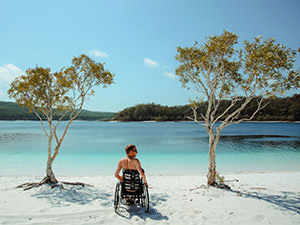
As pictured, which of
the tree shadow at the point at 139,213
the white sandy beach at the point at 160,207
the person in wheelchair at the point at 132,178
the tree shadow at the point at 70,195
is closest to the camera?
the white sandy beach at the point at 160,207

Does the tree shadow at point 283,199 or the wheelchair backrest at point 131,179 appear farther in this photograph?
the tree shadow at point 283,199

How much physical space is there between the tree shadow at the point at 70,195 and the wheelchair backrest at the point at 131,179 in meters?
1.19

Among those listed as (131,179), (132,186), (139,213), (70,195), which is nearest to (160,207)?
(139,213)

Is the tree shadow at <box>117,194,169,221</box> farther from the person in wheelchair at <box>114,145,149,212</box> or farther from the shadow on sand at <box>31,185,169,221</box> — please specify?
the person in wheelchair at <box>114,145,149,212</box>

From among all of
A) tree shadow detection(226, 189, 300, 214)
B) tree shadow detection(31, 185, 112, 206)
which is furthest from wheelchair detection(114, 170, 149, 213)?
tree shadow detection(226, 189, 300, 214)

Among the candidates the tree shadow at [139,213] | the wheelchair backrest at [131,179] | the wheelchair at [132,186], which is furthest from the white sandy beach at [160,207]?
the wheelchair backrest at [131,179]

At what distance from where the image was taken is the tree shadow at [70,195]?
5.25 meters

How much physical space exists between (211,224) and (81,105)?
5.49 m

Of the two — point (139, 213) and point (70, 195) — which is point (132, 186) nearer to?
point (139, 213)

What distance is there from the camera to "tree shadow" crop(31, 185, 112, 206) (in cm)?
525

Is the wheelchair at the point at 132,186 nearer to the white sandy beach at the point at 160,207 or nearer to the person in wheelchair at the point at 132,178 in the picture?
the person in wheelchair at the point at 132,178

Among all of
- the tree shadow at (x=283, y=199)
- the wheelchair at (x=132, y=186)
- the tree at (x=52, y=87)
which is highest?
the tree at (x=52, y=87)

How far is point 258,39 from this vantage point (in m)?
6.29

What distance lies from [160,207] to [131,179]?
3.84 ft
